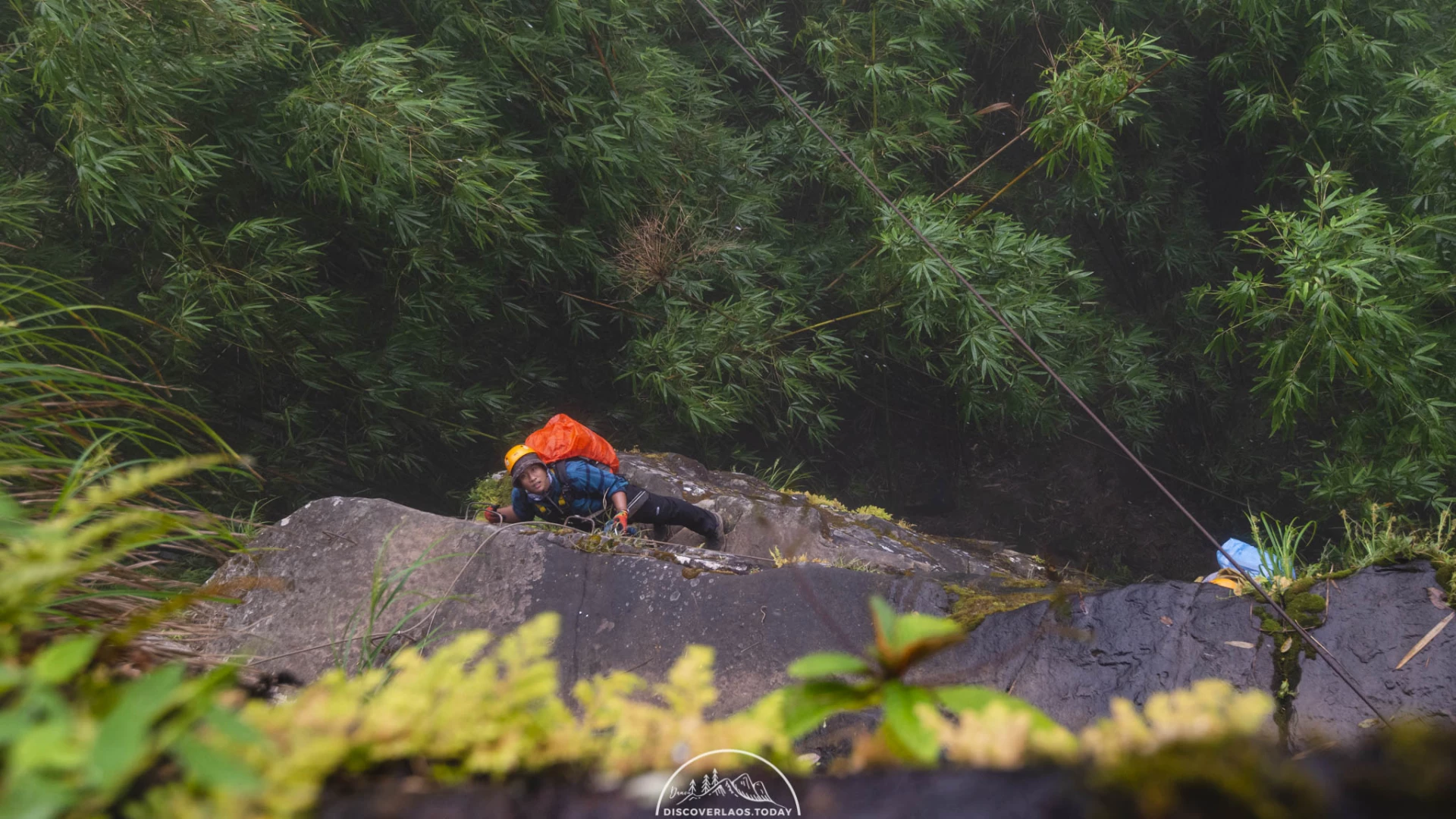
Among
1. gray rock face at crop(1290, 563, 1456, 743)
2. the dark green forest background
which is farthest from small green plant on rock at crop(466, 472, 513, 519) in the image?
gray rock face at crop(1290, 563, 1456, 743)

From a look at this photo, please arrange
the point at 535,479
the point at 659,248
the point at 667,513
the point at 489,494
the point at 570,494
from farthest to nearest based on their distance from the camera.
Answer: the point at 659,248
the point at 489,494
the point at 667,513
the point at 570,494
the point at 535,479

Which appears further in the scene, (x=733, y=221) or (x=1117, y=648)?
(x=733, y=221)

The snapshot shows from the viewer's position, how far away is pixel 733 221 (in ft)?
17.5

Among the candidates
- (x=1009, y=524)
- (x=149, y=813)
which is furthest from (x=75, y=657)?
(x=1009, y=524)

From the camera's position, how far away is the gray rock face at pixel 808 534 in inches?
142

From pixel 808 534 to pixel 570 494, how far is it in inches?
47.7

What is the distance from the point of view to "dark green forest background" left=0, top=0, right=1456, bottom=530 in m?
3.64

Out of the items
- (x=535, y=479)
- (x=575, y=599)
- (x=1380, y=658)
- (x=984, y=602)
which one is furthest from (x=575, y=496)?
(x=1380, y=658)

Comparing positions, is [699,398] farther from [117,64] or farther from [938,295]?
[117,64]

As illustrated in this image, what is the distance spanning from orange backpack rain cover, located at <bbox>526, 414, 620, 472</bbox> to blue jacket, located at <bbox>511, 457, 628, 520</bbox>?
0.05 meters

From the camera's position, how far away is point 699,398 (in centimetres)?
495

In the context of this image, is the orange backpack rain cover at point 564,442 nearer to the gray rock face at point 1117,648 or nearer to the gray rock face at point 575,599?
the gray rock face at point 575,599

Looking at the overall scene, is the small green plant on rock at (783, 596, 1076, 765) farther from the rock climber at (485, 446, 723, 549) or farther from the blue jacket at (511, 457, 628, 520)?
the blue jacket at (511, 457, 628, 520)

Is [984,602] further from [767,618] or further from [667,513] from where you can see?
[667,513]
